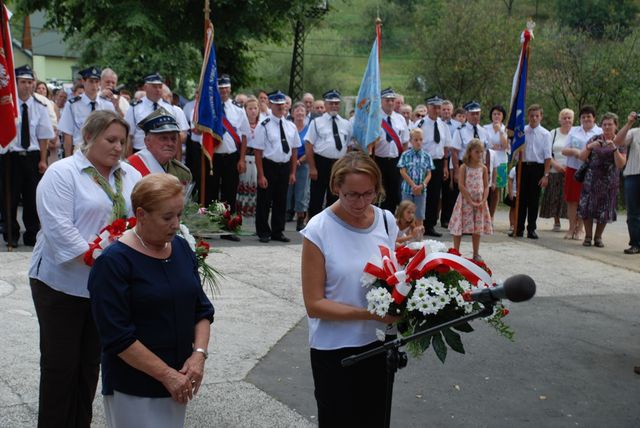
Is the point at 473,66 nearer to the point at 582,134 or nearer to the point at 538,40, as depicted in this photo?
the point at 538,40

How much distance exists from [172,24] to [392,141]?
10590mm

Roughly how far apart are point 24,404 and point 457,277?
3449mm

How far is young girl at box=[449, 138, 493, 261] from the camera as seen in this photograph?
1258 cm

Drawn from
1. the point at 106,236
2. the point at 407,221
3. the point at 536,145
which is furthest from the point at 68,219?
the point at 536,145

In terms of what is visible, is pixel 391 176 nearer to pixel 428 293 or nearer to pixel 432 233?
pixel 432 233

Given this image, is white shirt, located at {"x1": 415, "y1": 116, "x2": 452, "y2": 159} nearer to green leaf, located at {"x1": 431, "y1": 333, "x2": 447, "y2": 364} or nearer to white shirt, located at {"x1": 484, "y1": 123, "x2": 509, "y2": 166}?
white shirt, located at {"x1": 484, "y1": 123, "x2": 509, "y2": 166}

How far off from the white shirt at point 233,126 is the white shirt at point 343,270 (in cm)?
984

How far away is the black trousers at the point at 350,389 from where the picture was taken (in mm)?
4312

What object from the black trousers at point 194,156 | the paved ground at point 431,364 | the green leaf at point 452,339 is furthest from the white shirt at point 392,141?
the green leaf at point 452,339

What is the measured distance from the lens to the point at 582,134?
15.3 metres

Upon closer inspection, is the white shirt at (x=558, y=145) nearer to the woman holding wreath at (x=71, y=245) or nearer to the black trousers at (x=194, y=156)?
the black trousers at (x=194, y=156)

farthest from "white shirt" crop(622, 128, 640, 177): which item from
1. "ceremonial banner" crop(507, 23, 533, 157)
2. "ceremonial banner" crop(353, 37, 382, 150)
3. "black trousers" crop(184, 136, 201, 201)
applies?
"black trousers" crop(184, 136, 201, 201)

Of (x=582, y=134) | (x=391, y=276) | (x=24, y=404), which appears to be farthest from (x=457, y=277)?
(x=582, y=134)

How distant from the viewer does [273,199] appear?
45.4ft
